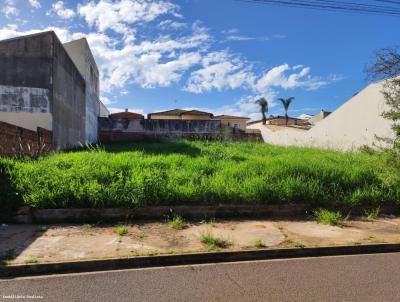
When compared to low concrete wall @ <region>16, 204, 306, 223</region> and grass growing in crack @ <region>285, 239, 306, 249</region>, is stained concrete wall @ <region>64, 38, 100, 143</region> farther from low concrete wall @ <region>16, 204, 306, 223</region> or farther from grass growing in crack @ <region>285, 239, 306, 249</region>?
grass growing in crack @ <region>285, 239, 306, 249</region>

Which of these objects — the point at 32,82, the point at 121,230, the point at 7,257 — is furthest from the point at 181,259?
the point at 32,82

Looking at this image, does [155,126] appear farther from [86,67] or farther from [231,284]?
[231,284]

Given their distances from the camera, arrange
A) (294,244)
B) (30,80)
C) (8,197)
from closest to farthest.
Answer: (294,244), (8,197), (30,80)

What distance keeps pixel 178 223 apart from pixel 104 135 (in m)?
20.6

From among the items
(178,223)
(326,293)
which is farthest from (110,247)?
(326,293)

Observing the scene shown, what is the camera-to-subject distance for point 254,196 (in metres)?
6.60

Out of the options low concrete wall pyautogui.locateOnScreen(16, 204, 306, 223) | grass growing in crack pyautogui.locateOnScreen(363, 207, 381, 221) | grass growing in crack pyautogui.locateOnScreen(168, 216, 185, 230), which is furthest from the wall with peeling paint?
grass growing in crack pyautogui.locateOnScreen(363, 207, 381, 221)

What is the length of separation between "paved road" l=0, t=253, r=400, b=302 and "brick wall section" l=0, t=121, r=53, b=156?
5506 millimetres

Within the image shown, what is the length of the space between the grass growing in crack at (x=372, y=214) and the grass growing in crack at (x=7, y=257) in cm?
585

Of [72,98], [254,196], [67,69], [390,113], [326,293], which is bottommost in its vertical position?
[326,293]

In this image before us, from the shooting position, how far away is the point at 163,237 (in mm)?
5125

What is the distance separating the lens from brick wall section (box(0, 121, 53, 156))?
27.1 feet

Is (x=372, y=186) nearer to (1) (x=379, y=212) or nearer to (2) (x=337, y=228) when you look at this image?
(1) (x=379, y=212)

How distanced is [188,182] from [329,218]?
2.67 meters
